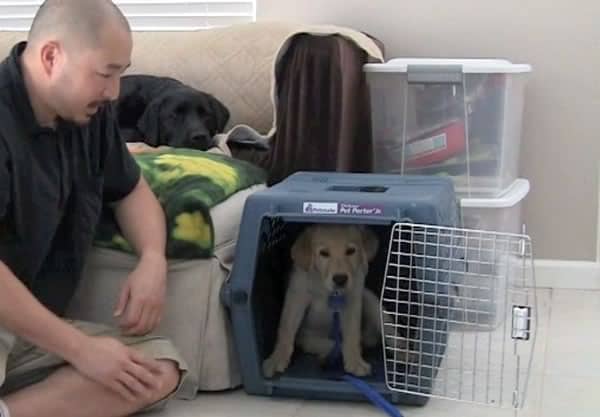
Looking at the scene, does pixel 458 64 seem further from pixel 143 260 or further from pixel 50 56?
pixel 50 56

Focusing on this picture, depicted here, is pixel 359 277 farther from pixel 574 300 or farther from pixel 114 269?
pixel 574 300

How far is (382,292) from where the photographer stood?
1794mm

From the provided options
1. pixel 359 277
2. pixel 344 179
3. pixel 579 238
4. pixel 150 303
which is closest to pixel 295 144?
pixel 344 179

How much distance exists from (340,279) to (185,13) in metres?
1.51

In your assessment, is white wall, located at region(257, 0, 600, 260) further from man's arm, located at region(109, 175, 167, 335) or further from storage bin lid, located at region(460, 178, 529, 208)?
man's arm, located at region(109, 175, 167, 335)

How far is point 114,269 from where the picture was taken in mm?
1834

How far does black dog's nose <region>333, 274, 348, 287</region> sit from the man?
13.3 inches

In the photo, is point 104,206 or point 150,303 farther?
point 104,206

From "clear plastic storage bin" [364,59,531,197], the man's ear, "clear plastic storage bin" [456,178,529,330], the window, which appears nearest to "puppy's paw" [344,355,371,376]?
"clear plastic storage bin" [456,178,529,330]

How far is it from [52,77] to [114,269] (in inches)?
17.8

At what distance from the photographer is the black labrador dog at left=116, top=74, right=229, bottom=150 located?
2354mm

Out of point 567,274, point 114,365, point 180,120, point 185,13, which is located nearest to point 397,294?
point 114,365

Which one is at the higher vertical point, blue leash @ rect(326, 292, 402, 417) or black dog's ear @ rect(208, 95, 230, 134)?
black dog's ear @ rect(208, 95, 230, 134)

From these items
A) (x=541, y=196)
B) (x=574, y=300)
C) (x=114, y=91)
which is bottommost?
(x=574, y=300)
